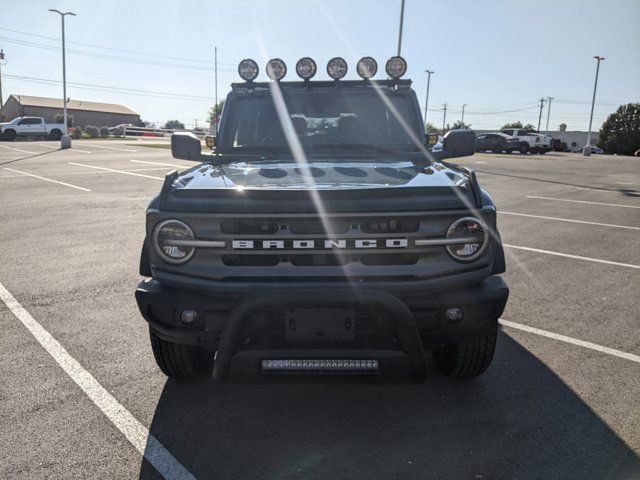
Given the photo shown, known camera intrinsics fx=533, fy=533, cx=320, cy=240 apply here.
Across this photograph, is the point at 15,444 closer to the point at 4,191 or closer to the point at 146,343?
the point at 146,343

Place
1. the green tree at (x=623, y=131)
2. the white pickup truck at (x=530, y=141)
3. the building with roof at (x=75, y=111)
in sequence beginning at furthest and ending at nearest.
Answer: the building with roof at (x=75, y=111), the green tree at (x=623, y=131), the white pickup truck at (x=530, y=141)

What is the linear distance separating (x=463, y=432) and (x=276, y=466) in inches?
39.1

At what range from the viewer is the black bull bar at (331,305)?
240 centimetres

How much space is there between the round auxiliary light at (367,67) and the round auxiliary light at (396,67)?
0.17 m

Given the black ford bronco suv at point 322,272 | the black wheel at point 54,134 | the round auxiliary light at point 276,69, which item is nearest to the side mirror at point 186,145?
the round auxiliary light at point 276,69

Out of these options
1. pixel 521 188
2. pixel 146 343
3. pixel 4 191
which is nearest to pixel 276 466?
pixel 146 343

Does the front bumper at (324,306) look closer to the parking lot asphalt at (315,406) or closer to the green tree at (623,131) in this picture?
the parking lot asphalt at (315,406)

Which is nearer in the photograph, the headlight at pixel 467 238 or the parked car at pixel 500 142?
the headlight at pixel 467 238

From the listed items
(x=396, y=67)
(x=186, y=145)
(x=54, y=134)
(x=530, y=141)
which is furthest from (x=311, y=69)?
(x=54, y=134)

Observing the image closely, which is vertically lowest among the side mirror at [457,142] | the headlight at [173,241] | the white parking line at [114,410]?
the white parking line at [114,410]

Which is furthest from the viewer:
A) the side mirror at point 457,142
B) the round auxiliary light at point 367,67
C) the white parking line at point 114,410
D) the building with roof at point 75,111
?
the building with roof at point 75,111

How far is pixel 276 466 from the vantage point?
249 centimetres

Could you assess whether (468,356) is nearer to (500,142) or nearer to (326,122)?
(326,122)

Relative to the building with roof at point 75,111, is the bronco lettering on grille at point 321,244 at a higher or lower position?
lower
